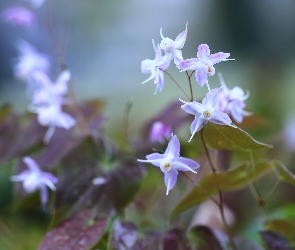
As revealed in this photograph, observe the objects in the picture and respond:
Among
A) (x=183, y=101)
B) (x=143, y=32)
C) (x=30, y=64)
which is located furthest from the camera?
(x=143, y=32)

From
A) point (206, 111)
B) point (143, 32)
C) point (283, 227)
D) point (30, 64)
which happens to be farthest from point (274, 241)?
point (143, 32)

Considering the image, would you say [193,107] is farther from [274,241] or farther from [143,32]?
[143,32]

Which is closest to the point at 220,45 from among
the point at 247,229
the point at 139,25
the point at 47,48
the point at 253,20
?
the point at 253,20

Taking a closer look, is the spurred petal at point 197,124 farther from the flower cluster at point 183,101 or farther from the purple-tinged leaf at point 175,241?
the purple-tinged leaf at point 175,241

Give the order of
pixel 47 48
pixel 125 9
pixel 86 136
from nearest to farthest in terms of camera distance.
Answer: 1. pixel 86 136
2. pixel 47 48
3. pixel 125 9

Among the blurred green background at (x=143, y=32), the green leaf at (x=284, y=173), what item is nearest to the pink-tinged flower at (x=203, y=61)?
the green leaf at (x=284, y=173)

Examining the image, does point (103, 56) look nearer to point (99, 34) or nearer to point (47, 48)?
point (99, 34)

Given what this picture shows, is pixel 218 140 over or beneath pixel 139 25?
over
